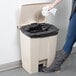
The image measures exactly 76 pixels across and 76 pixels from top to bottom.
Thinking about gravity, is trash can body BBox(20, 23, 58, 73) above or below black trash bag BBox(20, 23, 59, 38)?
below

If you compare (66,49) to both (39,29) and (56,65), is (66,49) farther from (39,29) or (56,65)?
(39,29)

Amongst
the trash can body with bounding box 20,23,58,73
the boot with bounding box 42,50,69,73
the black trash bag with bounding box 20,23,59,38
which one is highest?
the black trash bag with bounding box 20,23,59,38

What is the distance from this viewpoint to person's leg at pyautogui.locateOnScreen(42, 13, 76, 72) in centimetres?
252

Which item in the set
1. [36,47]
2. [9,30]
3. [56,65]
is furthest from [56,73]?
[9,30]

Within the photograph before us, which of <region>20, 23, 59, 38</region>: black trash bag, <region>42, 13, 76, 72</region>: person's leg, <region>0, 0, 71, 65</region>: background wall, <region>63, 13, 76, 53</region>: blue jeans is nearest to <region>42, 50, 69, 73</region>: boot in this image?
<region>42, 13, 76, 72</region>: person's leg

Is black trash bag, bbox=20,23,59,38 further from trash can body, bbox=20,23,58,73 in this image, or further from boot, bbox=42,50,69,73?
boot, bbox=42,50,69,73

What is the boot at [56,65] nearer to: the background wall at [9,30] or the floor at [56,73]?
the floor at [56,73]

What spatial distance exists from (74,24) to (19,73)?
3.27 ft

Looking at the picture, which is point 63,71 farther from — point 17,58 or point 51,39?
point 17,58

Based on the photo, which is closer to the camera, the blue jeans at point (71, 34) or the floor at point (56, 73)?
the blue jeans at point (71, 34)

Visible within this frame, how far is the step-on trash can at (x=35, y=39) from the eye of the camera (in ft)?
8.48

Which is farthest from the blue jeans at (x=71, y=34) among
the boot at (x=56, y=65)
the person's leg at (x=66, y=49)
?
the boot at (x=56, y=65)

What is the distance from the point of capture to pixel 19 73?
273cm

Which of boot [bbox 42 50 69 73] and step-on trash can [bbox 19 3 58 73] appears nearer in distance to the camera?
step-on trash can [bbox 19 3 58 73]
